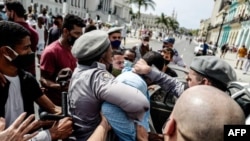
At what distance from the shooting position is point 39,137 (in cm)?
174

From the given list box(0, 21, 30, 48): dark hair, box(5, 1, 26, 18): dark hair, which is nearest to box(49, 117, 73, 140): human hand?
box(0, 21, 30, 48): dark hair

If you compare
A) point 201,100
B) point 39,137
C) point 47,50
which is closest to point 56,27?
point 47,50

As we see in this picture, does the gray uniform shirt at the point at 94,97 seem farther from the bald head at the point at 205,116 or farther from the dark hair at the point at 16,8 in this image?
the dark hair at the point at 16,8

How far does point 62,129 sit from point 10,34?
2.98 ft

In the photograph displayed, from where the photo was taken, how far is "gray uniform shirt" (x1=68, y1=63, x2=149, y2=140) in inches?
57.6

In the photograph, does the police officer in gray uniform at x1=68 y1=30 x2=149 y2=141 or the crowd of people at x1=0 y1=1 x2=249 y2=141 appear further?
the police officer in gray uniform at x1=68 y1=30 x2=149 y2=141

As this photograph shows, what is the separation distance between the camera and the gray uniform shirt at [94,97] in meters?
1.46

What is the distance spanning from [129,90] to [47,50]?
1806mm

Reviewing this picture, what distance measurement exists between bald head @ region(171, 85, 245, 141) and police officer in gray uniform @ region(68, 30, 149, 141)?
1.53 feet

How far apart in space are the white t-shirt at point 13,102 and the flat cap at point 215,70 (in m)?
1.55

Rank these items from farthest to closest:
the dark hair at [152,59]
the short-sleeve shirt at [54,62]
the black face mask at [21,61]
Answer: the short-sleeve shirt at [54,62] < the dark hair at [152,59] < the black face mask at [21,61]

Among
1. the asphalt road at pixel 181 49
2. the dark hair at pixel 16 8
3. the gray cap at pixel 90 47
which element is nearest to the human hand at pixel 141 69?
the gray cap at pixel 90 47

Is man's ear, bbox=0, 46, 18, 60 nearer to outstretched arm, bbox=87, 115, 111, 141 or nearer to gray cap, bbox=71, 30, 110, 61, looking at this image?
gray cap, bbox=71, 30, 110, 61

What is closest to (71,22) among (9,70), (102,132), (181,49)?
(9,70)
